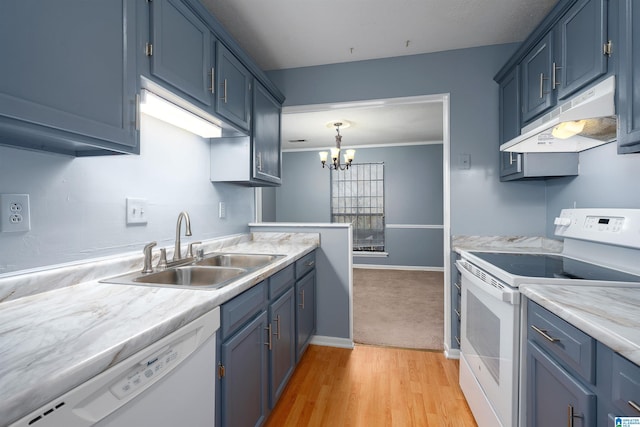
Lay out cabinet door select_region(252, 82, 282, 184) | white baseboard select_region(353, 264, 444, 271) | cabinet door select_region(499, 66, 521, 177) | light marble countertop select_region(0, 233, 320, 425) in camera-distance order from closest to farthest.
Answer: light marble countertop select_region(0, 233, 320, 425) < cabinet door select_region(499, 66, 521, 177) < cabinet door select_region(252, 82, 282, 184) < white baseboard select_region(353, 264, 444, 271)

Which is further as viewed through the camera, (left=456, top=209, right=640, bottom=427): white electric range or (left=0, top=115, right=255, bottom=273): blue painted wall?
(left=456, top=209, right=640, bottom=427): white electric range

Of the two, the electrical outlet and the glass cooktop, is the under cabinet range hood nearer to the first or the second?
the glass cooktop

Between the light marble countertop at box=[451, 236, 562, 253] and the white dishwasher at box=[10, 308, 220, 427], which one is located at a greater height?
the light marble countertop at box=[451, 236, 562, 253]

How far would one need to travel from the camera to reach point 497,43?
2324 millimetres

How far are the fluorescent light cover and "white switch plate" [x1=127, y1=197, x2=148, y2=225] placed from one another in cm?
47

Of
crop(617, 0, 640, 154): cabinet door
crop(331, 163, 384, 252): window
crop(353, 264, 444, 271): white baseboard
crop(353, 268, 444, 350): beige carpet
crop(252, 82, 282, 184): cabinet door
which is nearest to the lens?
crop(617, 0, 640, 154): cabinet door

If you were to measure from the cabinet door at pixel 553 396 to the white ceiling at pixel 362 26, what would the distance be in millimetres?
2091

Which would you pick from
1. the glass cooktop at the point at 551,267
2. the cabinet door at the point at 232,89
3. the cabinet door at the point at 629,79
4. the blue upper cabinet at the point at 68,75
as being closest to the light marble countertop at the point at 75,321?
the blue upper cabinet at the point at 68,75

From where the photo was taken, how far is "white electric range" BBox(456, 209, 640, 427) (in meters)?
1.22

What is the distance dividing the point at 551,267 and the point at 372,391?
4.37ft

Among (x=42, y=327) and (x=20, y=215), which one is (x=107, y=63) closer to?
(x=20, y=215)

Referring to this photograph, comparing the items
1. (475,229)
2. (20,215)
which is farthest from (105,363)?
(475,229)

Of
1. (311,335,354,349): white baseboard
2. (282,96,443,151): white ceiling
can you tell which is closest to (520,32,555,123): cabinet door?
(282,96,443,151): white ceiling

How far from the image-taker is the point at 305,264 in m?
2.25
